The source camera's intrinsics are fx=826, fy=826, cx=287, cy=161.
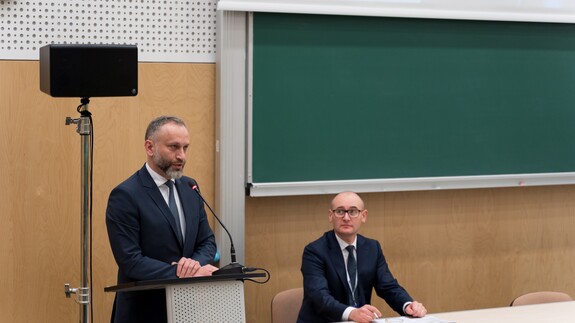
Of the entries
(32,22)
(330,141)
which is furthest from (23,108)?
(330,141)

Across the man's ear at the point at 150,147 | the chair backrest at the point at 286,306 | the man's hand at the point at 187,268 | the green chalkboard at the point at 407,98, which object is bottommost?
the chair backrest at the point at 286,306

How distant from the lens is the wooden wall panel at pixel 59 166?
14.2ft

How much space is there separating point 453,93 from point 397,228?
91 centimetres

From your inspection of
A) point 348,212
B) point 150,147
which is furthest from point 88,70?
point 348,212

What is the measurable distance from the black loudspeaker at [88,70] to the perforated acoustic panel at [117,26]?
1.67 feet

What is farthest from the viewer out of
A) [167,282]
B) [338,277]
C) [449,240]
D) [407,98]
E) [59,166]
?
[449,240]

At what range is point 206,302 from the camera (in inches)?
125

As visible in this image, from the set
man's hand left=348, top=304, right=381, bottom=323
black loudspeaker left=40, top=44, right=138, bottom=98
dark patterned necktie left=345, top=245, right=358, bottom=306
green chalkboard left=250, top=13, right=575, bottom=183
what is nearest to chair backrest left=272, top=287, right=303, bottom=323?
dark patterned necktie left=345, top=245, right=358, bottom=306

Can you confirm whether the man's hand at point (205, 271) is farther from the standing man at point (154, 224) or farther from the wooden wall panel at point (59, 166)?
the wooden wall panel at point (59, 166)

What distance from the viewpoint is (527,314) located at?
3947 mm

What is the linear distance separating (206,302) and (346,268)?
112 centimetres

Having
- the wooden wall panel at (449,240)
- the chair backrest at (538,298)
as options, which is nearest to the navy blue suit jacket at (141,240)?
the wooden wall panel at (449,240)

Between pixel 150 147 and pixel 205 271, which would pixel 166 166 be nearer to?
pixel 150 147

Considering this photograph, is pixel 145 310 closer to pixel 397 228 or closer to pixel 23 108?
pixel 23 108
